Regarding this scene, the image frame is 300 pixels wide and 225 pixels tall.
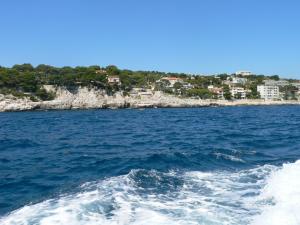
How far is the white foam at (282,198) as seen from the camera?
25.8ft

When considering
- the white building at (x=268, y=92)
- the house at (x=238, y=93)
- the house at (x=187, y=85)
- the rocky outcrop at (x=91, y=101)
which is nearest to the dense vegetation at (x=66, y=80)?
the rocky outcrop at (x=91, y=101)

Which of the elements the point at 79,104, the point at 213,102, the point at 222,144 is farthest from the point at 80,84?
the point at 222,144

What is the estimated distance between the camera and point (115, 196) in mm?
10156

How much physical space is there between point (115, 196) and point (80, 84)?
10090 centimetres

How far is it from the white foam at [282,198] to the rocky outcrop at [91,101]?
84.4 metres

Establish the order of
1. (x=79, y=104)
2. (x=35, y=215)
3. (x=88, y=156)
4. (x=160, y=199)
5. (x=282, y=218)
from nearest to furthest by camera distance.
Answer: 1. (x=282, y=218)
2. (x=35, y=215)
3. (x=160, y=199)
4. (x=88, y=156)
5. (x=79, y=104)

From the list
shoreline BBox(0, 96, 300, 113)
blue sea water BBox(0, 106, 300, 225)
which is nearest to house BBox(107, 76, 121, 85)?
shoreline BBox(0, 96, 300, 113)

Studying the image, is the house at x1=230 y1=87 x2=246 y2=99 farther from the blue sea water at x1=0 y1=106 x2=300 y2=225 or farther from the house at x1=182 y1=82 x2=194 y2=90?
the blue sea water at x1=0 y1=106 x2=300 y2=225

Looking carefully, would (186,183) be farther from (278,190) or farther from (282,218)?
(282,218)

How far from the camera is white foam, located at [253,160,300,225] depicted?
7.86 m

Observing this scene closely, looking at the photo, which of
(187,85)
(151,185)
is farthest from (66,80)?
(151,185)

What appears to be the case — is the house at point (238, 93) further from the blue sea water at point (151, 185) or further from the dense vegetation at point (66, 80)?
the blue sea water at point (151, 185)

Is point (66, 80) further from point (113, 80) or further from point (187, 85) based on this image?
point (187, 85)

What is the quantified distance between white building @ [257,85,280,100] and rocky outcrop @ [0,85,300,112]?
32.1 meters
